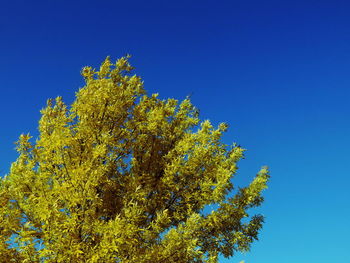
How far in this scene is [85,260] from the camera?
321 inches

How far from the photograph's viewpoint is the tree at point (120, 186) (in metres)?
8.26

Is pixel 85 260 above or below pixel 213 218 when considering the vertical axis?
below

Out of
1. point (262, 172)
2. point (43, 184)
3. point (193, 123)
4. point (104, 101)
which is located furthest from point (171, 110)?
point (43, 184)

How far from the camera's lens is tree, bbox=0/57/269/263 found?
27.1 feet

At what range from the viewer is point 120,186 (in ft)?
34.1

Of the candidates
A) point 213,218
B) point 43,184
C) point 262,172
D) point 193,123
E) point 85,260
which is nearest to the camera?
point 85,260

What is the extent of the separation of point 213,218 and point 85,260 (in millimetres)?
3703

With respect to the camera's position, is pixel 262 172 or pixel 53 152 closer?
pixel 53 152

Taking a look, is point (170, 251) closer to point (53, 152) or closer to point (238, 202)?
point (238, 202)

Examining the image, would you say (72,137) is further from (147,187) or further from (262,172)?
(262,172)

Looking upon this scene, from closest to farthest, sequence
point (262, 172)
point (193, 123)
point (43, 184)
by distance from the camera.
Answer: point (43, 184) < point (262, 172) < point (193, 123)

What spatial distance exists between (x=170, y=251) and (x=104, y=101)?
4583mm

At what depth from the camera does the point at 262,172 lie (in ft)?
37.5

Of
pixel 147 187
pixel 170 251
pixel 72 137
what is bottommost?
pixel 170 251
